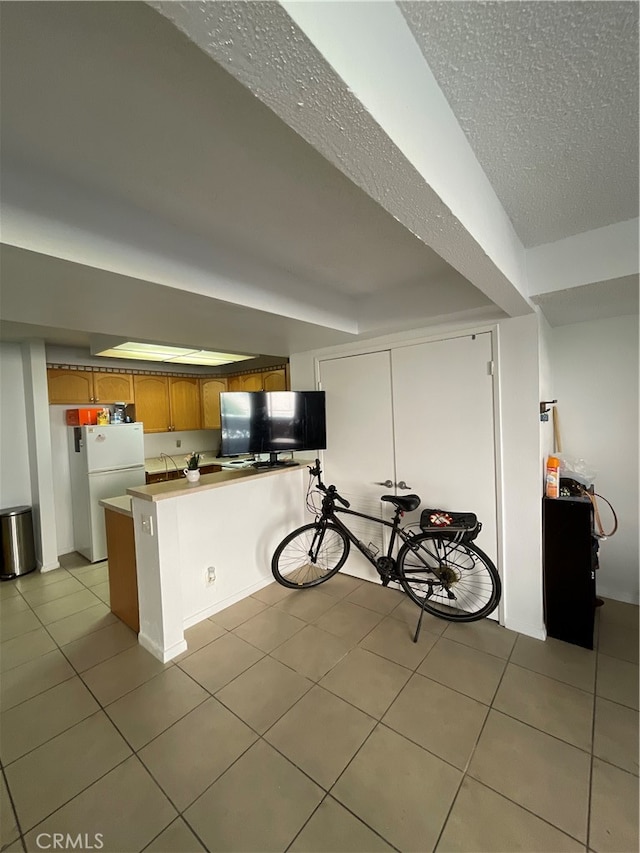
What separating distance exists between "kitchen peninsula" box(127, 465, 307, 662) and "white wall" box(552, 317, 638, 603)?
2416mm

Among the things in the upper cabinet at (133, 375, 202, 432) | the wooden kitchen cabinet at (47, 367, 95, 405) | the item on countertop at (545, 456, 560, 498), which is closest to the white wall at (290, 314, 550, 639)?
the item on countertop at (545, 456, 560, 498)

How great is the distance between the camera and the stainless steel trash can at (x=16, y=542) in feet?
10.8

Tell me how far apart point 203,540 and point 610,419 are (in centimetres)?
328

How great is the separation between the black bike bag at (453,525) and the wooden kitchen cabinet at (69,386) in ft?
12.9

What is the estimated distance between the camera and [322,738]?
61.4 inches

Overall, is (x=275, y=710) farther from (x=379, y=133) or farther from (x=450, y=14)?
(x=450, y=14)

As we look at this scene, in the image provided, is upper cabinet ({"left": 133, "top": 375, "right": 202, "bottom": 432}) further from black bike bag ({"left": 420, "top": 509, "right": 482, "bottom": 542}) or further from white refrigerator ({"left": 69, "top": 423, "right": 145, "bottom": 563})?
black bike bag ({"left": 420, "top": 509, "right": 482, "bottom": 542})

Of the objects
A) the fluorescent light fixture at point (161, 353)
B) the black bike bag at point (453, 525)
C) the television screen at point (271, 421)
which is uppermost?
the fluorescent light fixture at point (161, 353)

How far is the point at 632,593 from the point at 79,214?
4111mm

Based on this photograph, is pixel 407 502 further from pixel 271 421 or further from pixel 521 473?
pixel 271 421

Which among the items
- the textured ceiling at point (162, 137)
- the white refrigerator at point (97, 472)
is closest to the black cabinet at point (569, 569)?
the textured ceiling at point (162, 137)

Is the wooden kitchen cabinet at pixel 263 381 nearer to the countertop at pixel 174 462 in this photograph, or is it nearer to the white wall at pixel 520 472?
the countertop at pixel 174 462

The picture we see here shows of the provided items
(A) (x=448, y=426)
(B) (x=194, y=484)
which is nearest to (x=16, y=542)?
(B) (x=194, y=484)

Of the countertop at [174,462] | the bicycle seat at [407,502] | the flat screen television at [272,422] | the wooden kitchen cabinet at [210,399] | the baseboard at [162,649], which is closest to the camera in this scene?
the baseboard at [162,649]
